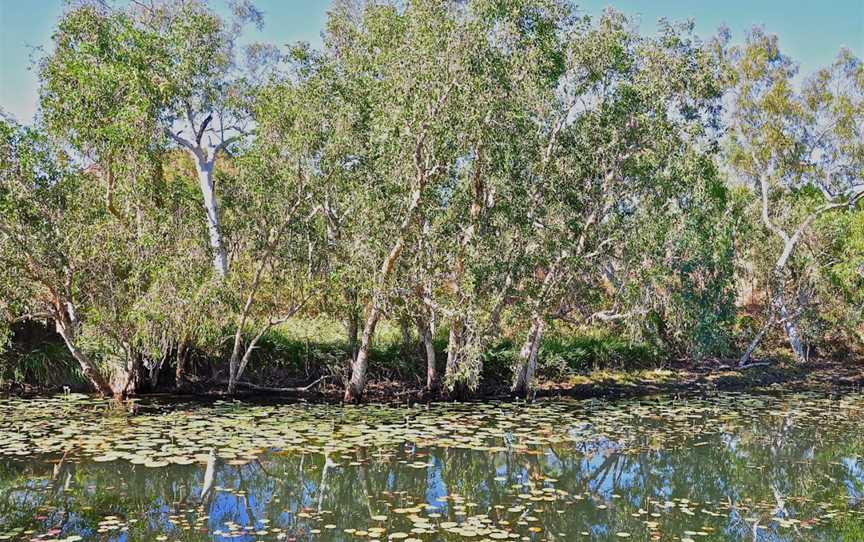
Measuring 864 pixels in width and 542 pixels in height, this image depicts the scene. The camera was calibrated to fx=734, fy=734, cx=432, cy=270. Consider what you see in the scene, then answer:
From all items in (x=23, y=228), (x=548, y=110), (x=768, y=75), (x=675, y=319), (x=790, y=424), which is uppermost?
(x=768, y=75)

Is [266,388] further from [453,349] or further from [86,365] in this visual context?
[453,349]

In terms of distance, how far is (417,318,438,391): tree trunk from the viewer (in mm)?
15086

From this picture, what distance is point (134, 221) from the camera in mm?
13328

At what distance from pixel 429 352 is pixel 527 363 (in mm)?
2262

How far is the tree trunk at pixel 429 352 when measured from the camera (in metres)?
15.1

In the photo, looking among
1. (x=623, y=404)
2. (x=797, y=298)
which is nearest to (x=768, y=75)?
(x=797, y=298)

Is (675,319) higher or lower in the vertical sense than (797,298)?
lower

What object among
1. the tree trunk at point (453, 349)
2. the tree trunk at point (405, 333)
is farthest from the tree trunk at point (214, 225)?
the tree trunk at point (453, 349)

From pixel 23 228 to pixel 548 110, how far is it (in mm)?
9344

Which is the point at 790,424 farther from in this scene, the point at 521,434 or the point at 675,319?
the point at 521,434

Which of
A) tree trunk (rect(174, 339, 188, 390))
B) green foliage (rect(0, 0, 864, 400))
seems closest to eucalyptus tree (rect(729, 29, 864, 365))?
green foliage (rect(0, 0, 864, 400))

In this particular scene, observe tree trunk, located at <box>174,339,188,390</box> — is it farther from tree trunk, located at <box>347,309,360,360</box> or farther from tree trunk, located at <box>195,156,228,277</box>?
tree trunk, located at <box>347,309,360,360</box>

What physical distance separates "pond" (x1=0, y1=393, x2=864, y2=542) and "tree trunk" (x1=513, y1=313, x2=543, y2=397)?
173 centimetres

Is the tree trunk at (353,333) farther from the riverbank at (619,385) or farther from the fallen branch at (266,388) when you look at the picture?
the fallen branch at (266,388)
